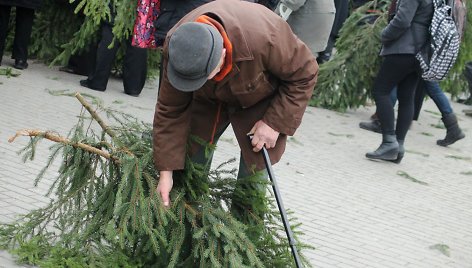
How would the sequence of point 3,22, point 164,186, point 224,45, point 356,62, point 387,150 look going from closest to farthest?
1. point 224,45
2. point 164,186
3. point 387,150
4. point 3,22
5. point 356,62

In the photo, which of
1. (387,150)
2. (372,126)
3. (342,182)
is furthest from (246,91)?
(372,126)

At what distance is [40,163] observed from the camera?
6.15 meters

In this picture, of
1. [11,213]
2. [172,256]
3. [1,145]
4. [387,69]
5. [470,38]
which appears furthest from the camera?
[470,38]

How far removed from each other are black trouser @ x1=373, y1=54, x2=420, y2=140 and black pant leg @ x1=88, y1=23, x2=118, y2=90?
2.81 meters

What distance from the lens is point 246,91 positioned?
3871 millimetres

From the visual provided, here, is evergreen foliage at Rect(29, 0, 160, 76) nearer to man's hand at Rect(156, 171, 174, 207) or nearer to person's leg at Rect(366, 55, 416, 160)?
person's leg at Rect(366, 55, 416, 160)

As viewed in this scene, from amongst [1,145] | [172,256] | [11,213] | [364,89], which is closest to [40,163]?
[1,145]

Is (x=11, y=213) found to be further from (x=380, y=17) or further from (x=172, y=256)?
(x=380, y=17)

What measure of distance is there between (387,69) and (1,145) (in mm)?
3527

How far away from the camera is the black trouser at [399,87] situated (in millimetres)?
7828

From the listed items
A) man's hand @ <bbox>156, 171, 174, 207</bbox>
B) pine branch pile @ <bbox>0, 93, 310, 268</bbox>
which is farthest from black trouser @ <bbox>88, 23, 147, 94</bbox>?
man's hand @ <bbox>156, 171, 174, 207</bbox>

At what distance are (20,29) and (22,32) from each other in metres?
0.06

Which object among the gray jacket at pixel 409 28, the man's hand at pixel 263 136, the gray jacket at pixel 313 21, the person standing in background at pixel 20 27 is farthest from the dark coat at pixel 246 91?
the person standing in background at pixel 20 27

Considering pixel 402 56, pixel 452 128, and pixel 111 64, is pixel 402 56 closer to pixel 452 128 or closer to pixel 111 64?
pixel 452 128
